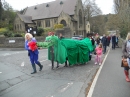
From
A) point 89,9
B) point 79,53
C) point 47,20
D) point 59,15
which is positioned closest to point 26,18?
point 47,20

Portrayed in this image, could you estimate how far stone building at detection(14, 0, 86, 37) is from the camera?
56881mm

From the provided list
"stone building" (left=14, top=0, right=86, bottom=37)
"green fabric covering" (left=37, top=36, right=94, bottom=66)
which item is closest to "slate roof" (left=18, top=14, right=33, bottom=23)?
"stone building" (left=14, top=0, right=86, bottom=37)

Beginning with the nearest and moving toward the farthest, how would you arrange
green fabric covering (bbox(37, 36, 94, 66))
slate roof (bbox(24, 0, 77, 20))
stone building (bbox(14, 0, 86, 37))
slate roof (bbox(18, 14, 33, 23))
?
green fabric covering (bbox(37, 36, 94, 66)) < stone building (bbox(14, 0, 86, 37)) < slate roof (bbox(18, 14, 33, 23)) < slate roof (bbox(24, 0, 77, 20))

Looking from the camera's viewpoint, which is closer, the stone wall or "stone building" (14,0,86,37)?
the stone wall

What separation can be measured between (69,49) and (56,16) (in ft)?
166

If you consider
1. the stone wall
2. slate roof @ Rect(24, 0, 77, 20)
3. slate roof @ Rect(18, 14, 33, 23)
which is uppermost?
slate roof @ Rect(24, 0, 77, 20)

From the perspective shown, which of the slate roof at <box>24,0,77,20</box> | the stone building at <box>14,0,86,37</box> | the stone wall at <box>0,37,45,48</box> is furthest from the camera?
the slate roof at <box>24,0,77,20</box>

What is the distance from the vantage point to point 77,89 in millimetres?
5812

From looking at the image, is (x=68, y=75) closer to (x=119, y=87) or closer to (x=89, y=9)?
(x=119, y=87)

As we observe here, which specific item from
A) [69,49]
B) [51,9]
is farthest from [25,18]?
[69,49]

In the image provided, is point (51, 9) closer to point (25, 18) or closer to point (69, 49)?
point (25, 18)

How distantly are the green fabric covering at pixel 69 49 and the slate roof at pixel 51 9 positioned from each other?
49.4m

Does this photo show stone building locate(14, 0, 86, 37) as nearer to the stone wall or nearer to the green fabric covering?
the stone wall

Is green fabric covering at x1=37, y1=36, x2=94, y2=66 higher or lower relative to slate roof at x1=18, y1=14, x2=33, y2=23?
lower
